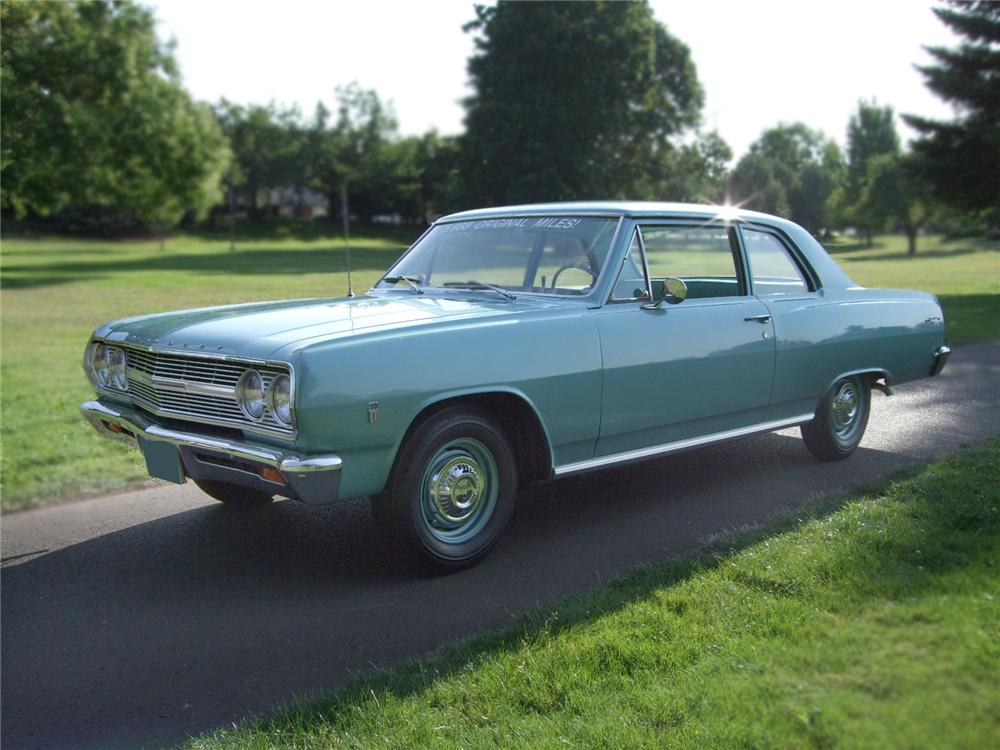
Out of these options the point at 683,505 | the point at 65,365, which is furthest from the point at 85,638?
the point at 65,365

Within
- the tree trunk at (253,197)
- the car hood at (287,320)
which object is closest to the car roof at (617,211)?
the car hood at (287,320)

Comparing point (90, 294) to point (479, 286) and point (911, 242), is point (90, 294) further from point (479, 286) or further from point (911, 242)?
point (911, 242)

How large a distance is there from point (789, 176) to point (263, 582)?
6152 mm

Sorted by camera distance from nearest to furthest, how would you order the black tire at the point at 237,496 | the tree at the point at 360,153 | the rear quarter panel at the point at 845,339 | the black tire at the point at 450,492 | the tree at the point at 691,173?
the black tire at the point at 450,492
the black tire at the point at 237,496
the rear quarter panel at the point at 845,339
the tree at the point at 360,153
the tree at the point at 691,173

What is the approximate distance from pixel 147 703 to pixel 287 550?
148 cm

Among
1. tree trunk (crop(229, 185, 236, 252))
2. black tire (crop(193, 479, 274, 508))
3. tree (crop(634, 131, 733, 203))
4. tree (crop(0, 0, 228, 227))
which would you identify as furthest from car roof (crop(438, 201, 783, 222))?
tree (crop(0, 0, 228, 227))

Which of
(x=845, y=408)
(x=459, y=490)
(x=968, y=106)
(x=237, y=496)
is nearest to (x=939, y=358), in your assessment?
(x=845, y=408)

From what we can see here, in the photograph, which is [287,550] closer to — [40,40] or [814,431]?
[814,431]

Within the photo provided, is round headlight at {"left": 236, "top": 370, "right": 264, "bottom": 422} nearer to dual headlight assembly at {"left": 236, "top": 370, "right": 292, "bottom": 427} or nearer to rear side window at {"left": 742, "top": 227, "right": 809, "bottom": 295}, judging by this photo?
dual headlight assembly at {"left": 236, "top": 370, "right": 292, "bottom": 427}

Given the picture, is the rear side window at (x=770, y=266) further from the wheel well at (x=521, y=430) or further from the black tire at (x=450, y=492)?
the black tire at (x=450, y=492)

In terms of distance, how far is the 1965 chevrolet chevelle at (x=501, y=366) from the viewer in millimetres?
3674

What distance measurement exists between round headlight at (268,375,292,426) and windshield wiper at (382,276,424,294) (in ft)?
5.57

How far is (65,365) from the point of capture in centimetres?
962

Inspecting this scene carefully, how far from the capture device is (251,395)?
3.75 metres
